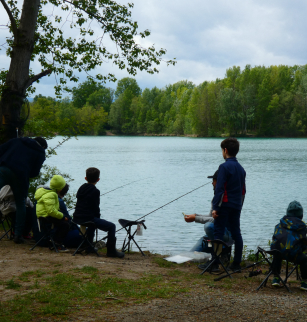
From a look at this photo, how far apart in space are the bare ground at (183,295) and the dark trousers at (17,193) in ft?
1.51

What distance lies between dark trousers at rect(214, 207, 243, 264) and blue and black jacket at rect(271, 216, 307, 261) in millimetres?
612

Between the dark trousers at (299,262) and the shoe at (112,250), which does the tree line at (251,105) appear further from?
the dark trousers at (299,262)

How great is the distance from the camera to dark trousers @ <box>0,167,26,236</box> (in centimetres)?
566

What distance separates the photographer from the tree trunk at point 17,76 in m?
6.98

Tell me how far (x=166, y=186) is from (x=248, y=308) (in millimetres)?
17198

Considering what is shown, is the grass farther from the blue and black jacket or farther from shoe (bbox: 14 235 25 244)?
shoe (bbox: 14 235 25 244)

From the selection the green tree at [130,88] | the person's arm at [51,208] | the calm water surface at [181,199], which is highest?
the green tree at [130,88]

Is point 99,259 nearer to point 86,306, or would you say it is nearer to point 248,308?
point 86,306

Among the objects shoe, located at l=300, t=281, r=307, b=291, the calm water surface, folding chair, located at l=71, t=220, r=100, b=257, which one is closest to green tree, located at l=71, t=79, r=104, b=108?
the calm water surface

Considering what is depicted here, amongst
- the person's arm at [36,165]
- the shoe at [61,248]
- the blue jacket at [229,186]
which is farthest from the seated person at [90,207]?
the blue jacket at [229,186]

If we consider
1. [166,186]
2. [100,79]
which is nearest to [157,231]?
[100,79]

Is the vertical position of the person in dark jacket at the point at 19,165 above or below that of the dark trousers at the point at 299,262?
above

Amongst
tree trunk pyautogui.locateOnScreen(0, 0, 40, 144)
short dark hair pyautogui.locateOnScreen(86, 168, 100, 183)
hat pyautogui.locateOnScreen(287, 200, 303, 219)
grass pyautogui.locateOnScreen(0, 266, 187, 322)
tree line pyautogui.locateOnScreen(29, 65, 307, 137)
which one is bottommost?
grass pyautogui.locateOnScreen(0, 266, 187, 322)

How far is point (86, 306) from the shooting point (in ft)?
11.2
